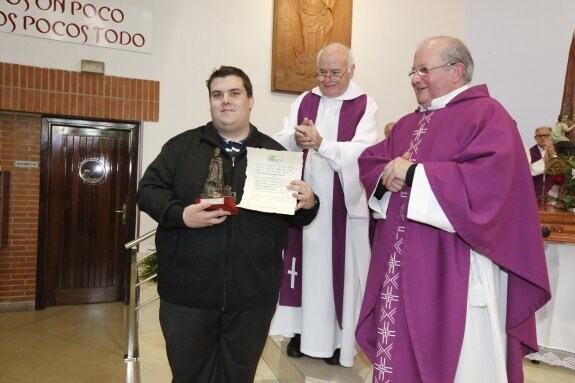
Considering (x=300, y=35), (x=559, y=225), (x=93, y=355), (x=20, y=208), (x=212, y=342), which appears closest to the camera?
(x=212, y=342)

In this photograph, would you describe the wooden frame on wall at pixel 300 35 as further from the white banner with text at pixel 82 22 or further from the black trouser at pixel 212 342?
the black trouser at pixel 212 342

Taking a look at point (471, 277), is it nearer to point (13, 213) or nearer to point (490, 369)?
point (490, 369)

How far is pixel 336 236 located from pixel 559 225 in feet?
5.12

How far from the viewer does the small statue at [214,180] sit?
5.97ft

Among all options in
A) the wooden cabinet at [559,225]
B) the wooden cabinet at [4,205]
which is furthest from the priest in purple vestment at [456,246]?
the wooden cabinet at [4,205]

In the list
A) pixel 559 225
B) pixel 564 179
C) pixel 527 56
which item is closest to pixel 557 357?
pixel 559 225

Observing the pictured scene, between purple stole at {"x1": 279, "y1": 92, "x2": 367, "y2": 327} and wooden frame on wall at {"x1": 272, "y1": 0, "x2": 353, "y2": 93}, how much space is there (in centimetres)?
349

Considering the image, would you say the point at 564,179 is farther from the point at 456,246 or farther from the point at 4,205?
the point at 4,205

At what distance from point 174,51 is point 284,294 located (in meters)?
4.07

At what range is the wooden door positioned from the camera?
19.1ft

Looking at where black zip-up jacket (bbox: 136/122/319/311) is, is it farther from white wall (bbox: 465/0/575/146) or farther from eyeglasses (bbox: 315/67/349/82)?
white wall (bbox: 465/0/575/146)

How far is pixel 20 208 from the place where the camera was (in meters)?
5.65

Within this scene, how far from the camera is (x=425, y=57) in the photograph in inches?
77.9

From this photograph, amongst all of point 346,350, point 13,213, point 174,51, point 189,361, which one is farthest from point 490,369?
point 13,213
